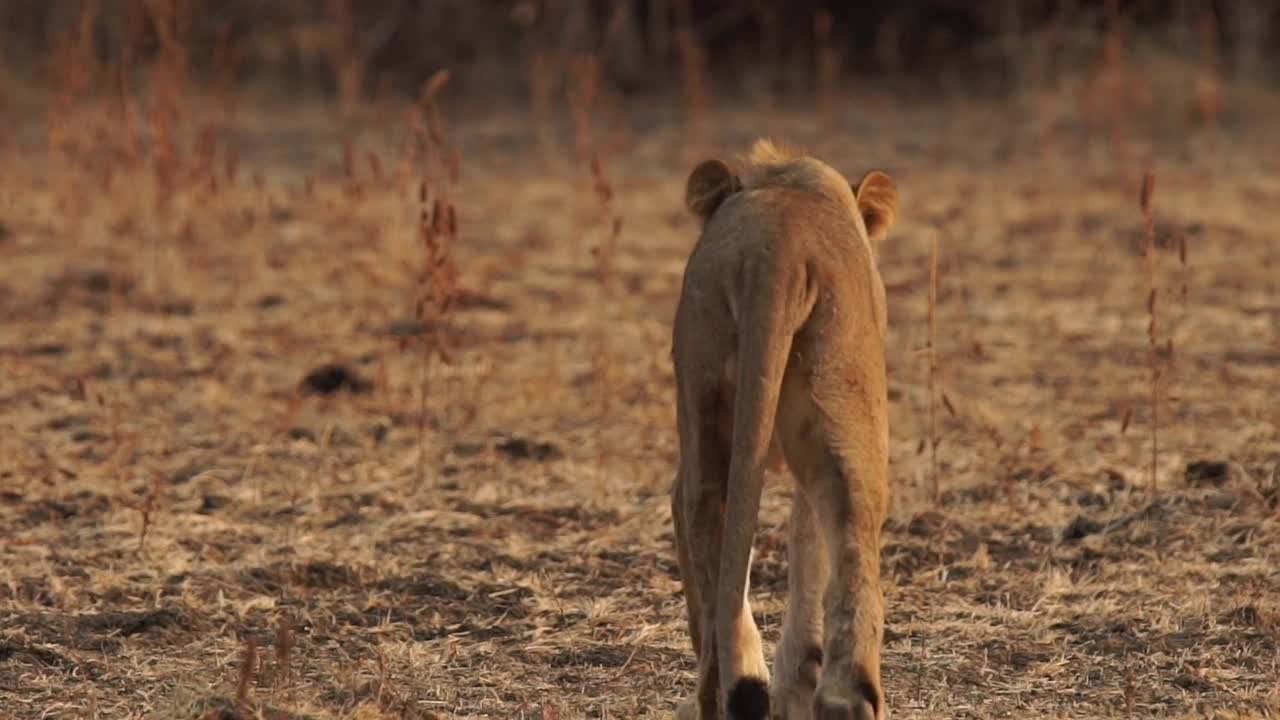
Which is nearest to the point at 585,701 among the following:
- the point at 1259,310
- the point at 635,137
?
the point at 1259,310

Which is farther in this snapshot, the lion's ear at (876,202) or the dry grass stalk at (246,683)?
the lion's ear at (876,202)

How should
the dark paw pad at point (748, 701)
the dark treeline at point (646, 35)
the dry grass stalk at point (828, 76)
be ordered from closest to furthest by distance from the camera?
the dark paw pad at point (748, 701)
the dry grass stalk at point (828, 76)
the dark treeline at point (646, 35)

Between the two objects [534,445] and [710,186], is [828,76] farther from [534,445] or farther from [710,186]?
[710,186]

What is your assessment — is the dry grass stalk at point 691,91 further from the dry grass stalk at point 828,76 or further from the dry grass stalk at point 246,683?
the dry grass stalk at point 246,683

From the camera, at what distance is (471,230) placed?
12352mm

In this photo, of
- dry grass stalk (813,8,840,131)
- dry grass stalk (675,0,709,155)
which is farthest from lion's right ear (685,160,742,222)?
dry grass stalk (813,8,840,131)

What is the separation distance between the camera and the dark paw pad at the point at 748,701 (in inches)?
165

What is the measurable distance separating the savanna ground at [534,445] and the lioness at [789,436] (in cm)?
77

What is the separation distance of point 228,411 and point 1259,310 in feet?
15.1

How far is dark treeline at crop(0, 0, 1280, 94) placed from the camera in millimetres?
17547

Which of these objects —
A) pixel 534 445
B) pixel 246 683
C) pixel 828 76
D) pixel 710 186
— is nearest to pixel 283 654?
pixel 246 683

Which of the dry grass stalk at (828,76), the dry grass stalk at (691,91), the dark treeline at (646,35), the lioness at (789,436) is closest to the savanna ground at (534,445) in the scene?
the dry grass stalk at (691,91)

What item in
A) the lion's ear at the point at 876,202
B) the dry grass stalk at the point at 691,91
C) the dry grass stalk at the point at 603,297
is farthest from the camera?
the dry grass stalk at the point at 691,91

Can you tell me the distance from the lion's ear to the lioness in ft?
0.55
